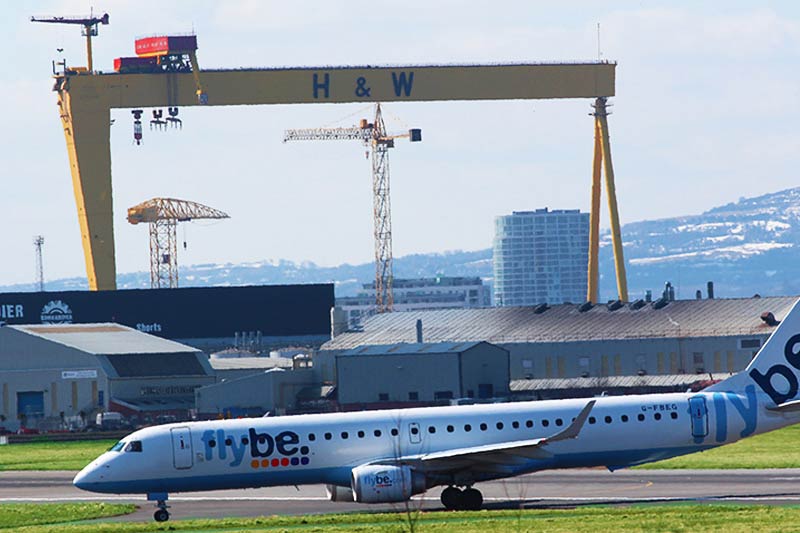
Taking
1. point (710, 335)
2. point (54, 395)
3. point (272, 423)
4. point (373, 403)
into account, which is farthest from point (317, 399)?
point (272, 423)

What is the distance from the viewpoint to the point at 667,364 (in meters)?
110

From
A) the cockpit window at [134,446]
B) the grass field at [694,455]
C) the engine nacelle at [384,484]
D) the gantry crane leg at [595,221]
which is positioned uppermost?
the gantry crane leg at [595,221]

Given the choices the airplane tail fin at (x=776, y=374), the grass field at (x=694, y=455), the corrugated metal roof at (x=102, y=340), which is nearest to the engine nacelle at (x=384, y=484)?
the airplane tail fin at (x=776, y=374)

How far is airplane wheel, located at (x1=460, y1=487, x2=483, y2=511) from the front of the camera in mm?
46594

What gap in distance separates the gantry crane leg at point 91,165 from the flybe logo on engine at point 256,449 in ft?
265

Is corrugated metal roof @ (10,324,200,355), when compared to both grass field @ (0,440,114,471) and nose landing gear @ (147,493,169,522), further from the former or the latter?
nose landing gear @ (147,493,169,522)

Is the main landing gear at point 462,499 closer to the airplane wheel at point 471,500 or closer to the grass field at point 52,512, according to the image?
the airplane wheel at point 471,500

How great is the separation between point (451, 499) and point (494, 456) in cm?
185

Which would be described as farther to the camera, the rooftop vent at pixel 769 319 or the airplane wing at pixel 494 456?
the rooftop vent at pixel 769 319

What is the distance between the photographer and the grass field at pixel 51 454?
243 feet

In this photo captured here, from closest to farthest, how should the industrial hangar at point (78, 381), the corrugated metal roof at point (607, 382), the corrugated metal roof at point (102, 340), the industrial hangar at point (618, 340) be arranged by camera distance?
the corrugated metal roof at point (607, 382) → the industrial hangar at point (78, 381) → the industrial hangar at point (618, 340) → the corrugated metal roof at point (102, 340)

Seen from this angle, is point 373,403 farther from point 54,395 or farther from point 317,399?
point 54,395

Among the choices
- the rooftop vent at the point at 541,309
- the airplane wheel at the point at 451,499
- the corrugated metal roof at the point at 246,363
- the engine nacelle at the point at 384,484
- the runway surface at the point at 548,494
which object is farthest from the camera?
the corrugated metal roof at the point at 246,363

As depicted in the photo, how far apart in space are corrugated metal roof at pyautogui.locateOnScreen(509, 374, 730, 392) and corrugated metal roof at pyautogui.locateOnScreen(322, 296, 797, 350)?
175 inches
